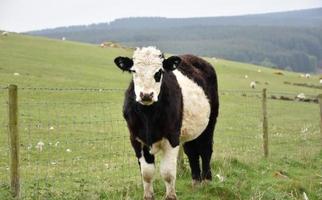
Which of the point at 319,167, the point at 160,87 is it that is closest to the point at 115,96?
the point at 319,167

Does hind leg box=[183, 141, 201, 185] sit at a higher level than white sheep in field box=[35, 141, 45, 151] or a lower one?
higher

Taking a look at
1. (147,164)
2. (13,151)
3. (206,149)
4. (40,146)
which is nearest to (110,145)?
(40,146)

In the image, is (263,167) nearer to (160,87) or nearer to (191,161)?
(191,161)

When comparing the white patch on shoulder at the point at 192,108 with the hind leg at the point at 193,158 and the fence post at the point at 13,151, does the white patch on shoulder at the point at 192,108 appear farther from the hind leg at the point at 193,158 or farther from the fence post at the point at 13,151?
the fence post at the point at 13,151

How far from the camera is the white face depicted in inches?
317

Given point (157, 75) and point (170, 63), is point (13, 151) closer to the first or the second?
point (157, 75)

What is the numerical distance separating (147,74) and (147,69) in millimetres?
101

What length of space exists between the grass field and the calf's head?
6.08 feet

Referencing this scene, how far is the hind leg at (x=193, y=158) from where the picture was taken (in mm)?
10805

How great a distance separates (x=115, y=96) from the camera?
30656mm

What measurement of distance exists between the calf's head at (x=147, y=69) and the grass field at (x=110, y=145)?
185 centimetres

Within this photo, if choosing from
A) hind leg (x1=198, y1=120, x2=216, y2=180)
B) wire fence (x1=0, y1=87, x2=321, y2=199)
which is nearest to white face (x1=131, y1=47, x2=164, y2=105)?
wire fence (x1=0, y1=87, x2=321, y2=199)

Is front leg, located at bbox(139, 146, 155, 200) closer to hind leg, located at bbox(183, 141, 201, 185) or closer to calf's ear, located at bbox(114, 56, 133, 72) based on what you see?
calf's ear, located at bbox(114, 56, 133, 72)

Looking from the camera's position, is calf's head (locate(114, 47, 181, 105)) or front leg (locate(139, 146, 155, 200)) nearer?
calf's head (locate(114, 47, 181, 105))
